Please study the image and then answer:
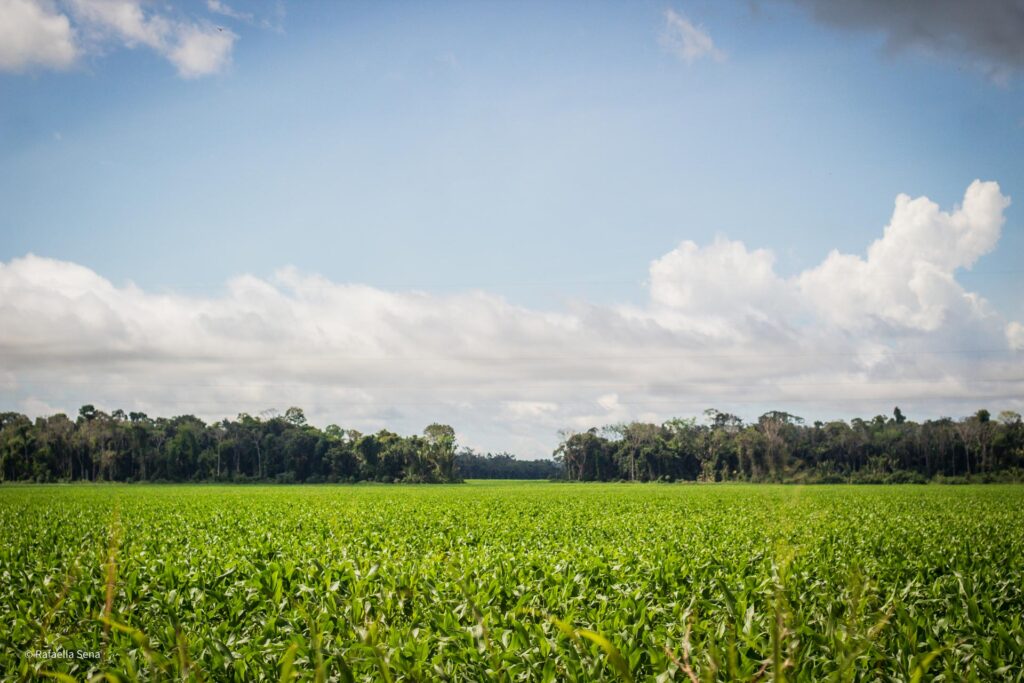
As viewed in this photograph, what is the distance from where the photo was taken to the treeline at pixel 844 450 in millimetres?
102625

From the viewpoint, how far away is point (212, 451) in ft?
381

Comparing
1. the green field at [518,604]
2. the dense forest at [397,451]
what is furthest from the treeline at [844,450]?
the green field at [518,604]

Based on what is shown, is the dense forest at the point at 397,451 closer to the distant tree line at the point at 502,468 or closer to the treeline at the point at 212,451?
the treeline at the point at 212,451

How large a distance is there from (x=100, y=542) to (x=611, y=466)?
408 feet

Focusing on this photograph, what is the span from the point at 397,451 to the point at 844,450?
78.2m

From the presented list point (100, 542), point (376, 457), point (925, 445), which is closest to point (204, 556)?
point (100, 542)

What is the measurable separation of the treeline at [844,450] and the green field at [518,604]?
8525 cm

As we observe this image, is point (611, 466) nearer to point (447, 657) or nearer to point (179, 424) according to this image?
point (179, 424)

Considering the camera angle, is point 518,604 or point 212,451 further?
point 212,451

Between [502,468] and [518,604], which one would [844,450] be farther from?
[518,604]

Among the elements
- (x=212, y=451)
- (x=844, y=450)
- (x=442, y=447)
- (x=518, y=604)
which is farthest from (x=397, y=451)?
(x=518, y=604)

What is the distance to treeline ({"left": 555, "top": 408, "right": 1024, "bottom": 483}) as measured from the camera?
10262 centimetres

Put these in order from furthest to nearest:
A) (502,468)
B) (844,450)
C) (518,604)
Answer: (502,468), (844,450), (518,604)

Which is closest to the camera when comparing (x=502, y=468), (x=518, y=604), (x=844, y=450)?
(x=518, y=604)
